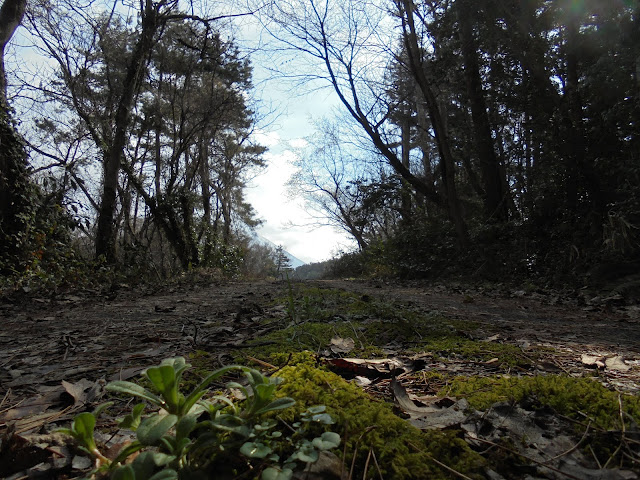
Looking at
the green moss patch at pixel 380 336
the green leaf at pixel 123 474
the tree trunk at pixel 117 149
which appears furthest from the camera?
the tree trunk at pixel 117 149

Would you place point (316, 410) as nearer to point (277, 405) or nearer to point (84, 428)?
point (277, 405)

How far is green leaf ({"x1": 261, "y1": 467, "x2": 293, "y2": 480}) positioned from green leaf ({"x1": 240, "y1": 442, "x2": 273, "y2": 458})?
0.03m

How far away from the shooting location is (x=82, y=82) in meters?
15.3

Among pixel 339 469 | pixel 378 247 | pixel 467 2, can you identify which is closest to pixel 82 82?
pixel 378 247

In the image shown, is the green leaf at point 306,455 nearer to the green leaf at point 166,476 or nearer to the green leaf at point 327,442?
the green leaf at point 327,442

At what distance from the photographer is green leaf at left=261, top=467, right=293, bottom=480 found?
28.4 inches

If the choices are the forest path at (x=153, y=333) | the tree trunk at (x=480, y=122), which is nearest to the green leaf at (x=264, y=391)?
the forest path at (x=153, y=333)

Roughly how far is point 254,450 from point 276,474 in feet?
0.24

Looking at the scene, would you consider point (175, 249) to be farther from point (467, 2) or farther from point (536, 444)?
point (536, 444)

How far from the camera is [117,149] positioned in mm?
9523

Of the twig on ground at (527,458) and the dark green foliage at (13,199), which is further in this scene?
the dark green foliage at (13,199)

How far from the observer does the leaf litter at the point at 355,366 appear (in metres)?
0.92

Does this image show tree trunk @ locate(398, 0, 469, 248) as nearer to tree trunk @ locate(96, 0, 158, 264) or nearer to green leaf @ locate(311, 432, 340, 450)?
tree trunk @ locate(96, 0, 158, 264)

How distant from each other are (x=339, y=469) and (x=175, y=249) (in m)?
13.0
